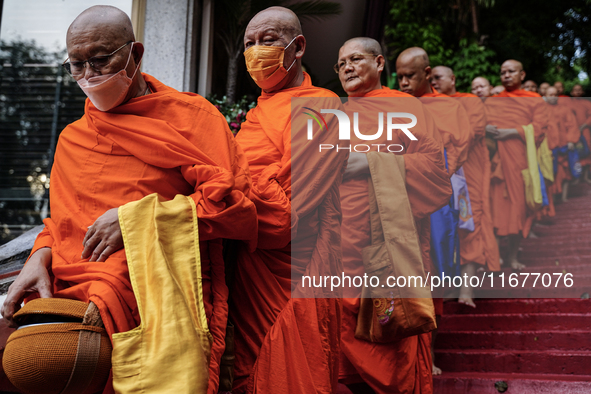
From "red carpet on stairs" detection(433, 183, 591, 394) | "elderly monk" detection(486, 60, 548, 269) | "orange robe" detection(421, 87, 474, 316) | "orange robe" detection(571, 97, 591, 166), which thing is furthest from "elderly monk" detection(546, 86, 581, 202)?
"orange robe" detection(421, 87, 474, 316)

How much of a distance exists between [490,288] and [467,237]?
0.84 m

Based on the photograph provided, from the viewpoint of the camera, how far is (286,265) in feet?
8.20

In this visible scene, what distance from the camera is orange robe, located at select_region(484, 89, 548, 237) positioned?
→ 6.14m

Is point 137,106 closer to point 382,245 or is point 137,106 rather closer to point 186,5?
point 382,245

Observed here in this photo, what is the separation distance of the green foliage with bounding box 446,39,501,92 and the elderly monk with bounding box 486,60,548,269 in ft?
12.5

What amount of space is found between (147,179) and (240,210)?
1.25ft

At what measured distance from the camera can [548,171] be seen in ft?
25.6

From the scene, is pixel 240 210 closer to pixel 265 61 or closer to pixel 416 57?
pixel 265 61

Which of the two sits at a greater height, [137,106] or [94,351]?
[137,106]

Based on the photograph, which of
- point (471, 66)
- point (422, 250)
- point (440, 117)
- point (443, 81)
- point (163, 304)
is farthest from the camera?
point (471, 66)

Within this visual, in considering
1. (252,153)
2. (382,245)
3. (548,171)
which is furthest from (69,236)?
(548,171)

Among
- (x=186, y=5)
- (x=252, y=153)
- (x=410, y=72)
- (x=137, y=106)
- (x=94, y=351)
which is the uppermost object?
(x=186, y=5)

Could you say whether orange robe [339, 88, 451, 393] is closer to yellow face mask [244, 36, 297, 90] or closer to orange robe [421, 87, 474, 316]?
yellow face mask [244, 36, 297, 90]

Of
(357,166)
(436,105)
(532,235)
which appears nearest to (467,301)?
(436,105)
